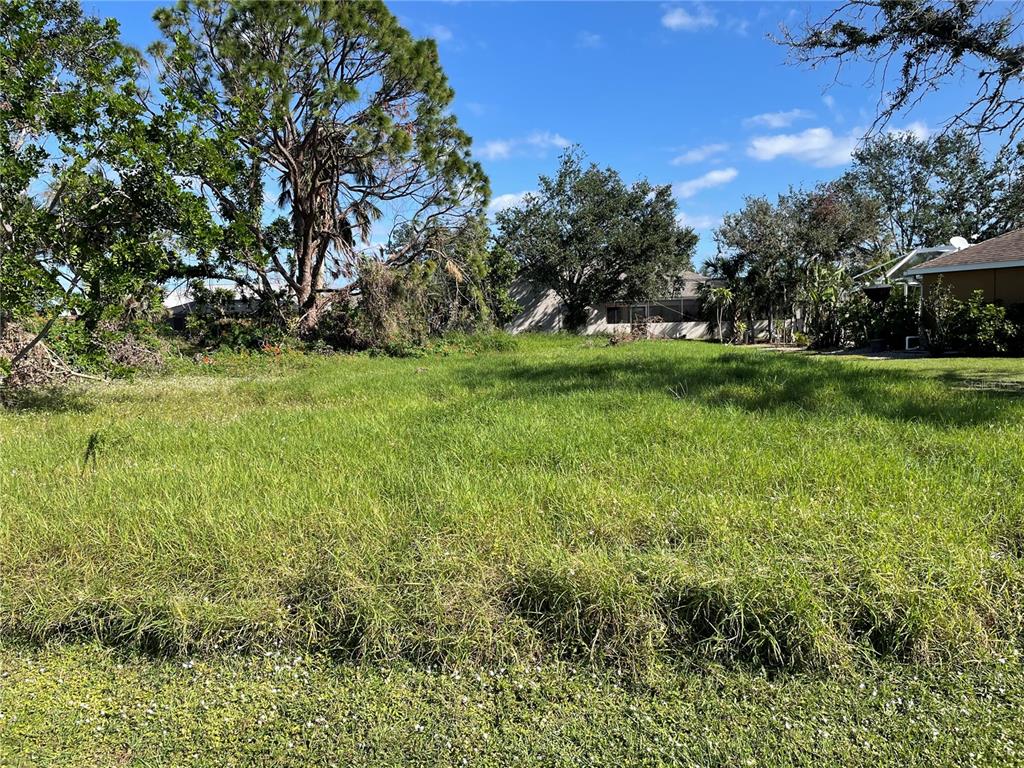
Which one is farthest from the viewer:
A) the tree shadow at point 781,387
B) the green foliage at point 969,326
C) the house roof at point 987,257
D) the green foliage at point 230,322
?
the green foliage at point 230,322

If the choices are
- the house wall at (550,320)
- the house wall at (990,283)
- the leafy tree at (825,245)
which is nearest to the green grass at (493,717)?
the house wall at (990,283)

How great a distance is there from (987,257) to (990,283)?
731mm

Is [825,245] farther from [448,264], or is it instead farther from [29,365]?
[29,365]

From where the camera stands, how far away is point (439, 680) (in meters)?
2.26

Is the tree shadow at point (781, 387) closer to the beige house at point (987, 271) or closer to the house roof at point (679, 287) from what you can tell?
the beige house at point (987, 271)

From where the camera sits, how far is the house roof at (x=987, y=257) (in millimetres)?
15273

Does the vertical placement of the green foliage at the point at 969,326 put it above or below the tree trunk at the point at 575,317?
below

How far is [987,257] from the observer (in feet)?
52.7

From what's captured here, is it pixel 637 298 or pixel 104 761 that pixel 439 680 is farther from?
pixel 637 298

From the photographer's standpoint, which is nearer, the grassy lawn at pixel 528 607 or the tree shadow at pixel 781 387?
the grassy lawn at pixel 528 607

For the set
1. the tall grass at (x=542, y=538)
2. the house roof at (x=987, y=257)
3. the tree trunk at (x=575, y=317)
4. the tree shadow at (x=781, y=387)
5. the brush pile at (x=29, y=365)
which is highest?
the house roof at (x=987, y=257)

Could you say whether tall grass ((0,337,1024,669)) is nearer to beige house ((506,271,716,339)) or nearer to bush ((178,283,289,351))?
bush ((178,283,289,351))

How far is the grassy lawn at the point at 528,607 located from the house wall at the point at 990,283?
15.4 m

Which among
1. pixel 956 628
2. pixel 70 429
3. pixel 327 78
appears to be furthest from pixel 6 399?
pixel 327 78
